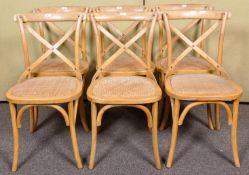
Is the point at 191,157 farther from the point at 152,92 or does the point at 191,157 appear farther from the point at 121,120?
the point at 121,120

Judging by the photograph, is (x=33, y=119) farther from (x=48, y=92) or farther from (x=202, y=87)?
(x=202, y=87)

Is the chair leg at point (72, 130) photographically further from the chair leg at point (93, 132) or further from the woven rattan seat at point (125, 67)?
the woven rattan seat at point (125, 67)

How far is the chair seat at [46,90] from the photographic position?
1717 mm

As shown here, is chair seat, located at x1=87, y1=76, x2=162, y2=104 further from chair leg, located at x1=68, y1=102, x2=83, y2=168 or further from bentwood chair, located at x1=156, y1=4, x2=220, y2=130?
bentwood chair, located at x1=156, y1=4, x2=220, y2=130

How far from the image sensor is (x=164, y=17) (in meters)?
1.90

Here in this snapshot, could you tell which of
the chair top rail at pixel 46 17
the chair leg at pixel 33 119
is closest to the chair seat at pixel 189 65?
the chair top rail at pixel 46 17

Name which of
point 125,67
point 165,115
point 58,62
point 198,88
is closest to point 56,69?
point 58,62

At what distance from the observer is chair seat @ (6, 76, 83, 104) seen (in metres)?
1.72

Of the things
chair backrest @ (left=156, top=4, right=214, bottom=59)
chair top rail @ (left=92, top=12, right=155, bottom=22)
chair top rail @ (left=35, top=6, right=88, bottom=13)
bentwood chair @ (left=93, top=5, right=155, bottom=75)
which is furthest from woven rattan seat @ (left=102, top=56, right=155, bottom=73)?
chair top rail @ (left=35, top=6, right=88, bottom=13)

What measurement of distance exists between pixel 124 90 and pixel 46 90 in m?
0.45

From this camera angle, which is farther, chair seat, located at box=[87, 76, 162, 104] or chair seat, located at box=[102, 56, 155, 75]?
chair seat, located at box=[102, 56, 155, 75]

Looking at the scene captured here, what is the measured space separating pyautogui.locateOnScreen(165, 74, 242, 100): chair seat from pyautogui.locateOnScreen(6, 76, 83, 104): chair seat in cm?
56

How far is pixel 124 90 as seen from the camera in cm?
179

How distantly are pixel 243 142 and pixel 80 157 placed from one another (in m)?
1.09
